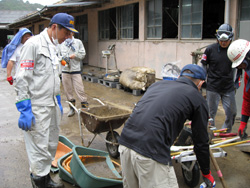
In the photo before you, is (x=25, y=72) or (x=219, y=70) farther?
(x=219, y=70)

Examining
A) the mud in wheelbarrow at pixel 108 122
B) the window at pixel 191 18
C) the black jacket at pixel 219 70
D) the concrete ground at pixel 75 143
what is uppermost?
the window at pixel 191 18

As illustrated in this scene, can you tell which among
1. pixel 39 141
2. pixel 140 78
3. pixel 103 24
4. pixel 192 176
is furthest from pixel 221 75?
pixel 103 24

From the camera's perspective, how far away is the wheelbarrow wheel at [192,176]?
329cm

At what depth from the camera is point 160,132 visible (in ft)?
6.90

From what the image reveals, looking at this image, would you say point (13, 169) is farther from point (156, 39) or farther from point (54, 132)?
point (156, 39)

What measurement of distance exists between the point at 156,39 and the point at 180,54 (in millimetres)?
1463

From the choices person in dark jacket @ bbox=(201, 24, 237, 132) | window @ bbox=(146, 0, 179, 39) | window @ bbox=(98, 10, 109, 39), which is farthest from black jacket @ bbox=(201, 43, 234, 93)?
window @ bbox=(98, 10, 109, 39)

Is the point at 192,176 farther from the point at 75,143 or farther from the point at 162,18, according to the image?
the point at 162,18

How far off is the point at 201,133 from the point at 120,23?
34.1 feet

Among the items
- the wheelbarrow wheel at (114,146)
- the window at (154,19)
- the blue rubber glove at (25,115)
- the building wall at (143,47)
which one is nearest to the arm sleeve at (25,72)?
the blue rubber glove at (25,115)

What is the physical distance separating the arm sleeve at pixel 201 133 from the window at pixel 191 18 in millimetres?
6592

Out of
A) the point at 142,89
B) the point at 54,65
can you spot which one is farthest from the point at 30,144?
the point at 142,89

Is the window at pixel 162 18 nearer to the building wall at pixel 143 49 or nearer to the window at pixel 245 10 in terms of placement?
the building wall at pixel 143 49

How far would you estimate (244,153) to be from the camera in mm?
4371
